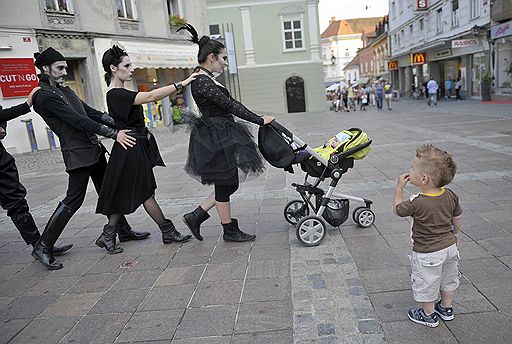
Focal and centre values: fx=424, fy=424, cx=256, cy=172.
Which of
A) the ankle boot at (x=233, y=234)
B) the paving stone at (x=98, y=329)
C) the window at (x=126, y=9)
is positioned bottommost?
the paving stone at (x=98, y=329)

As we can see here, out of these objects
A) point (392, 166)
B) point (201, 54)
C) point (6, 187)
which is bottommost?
point (392, 166)

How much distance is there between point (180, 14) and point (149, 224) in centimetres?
1909

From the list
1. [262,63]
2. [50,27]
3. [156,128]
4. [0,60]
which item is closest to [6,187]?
[0,60]

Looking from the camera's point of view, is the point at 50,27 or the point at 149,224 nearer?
the point at 149,224

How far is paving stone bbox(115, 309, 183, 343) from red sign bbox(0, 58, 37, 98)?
1312cm

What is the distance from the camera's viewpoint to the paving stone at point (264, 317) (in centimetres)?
272

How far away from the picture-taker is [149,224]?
5273mm

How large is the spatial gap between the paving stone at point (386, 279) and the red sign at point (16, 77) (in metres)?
13.8

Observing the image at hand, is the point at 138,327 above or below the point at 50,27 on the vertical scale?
below

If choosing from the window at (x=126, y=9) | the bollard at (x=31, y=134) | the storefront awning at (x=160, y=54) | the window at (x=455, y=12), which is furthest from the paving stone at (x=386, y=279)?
the window at (x=455, y=12)

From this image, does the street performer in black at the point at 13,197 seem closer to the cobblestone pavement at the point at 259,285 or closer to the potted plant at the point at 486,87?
the cobblestone pavement at the point at 259,285

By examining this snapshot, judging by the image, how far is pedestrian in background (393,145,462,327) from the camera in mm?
2400

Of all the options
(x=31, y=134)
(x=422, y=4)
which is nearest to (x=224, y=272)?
(x=31, y=134)

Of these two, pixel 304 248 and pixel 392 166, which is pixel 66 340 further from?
pixel 392 166
